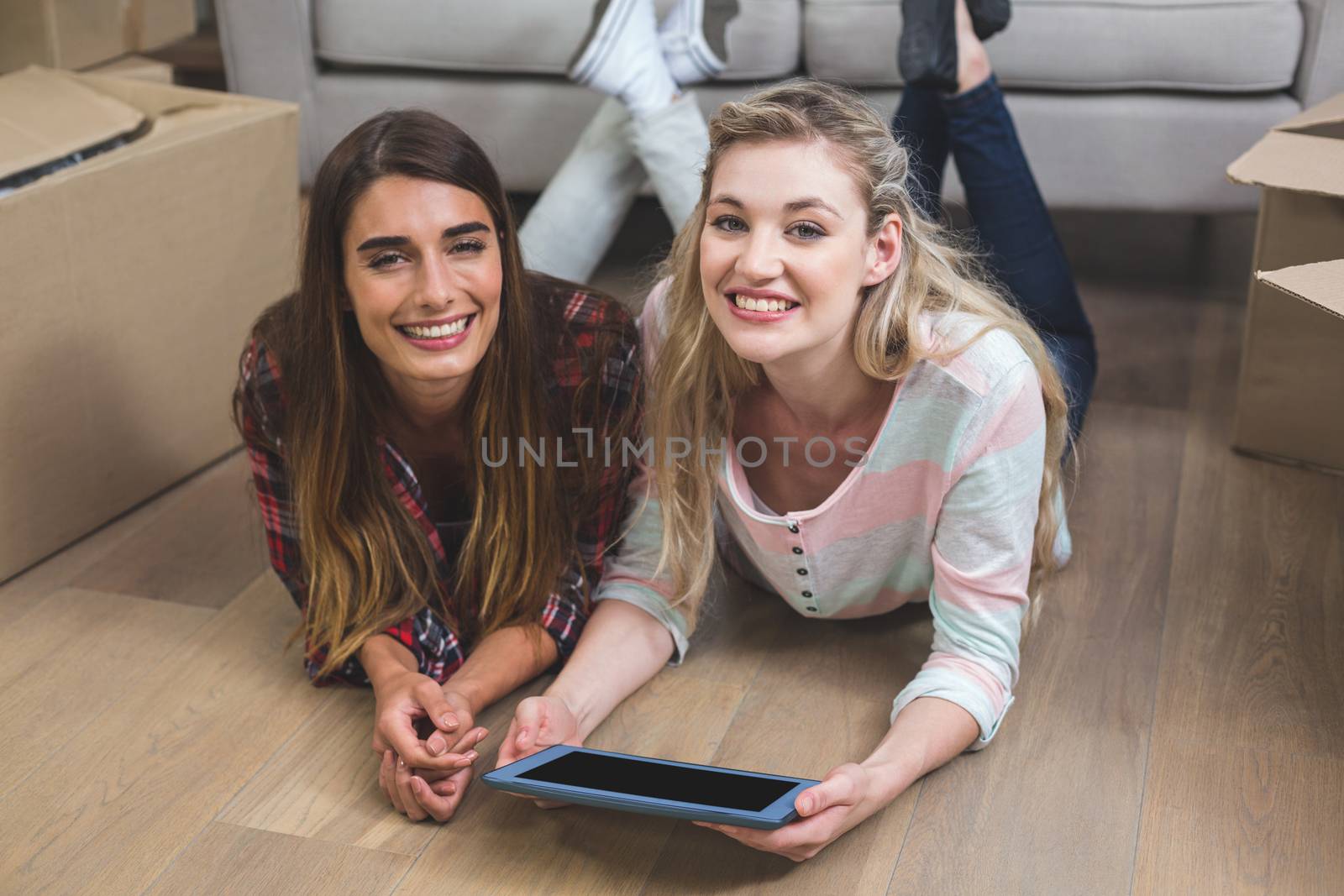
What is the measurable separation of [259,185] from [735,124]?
781 millimetres

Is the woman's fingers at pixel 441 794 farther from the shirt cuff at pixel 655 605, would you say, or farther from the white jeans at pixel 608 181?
the white jeans at pixel 608 181

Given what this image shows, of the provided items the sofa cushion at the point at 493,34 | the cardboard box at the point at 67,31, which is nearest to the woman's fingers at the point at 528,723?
the sofa cushion at the point at 493,34

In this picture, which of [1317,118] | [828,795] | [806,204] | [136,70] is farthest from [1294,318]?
[136,70]

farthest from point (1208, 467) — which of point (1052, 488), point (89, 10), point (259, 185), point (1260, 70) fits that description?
point (89, 10)

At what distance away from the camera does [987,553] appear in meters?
1.17

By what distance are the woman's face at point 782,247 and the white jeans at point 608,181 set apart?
2.49 ft

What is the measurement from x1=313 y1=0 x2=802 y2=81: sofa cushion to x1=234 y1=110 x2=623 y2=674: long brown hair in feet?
2.83

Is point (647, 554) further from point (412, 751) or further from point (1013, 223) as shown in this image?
point (1013, 223)

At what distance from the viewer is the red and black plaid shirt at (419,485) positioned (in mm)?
1250

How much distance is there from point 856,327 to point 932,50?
24.6 inches

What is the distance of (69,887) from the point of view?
1047 mm

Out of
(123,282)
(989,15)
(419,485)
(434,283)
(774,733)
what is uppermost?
(989,15)

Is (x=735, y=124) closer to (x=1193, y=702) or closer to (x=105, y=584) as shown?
(x=1193, y=702)

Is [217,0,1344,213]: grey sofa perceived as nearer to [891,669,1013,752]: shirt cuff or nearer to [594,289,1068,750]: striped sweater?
[594,289,1068,750]: striped sweater
